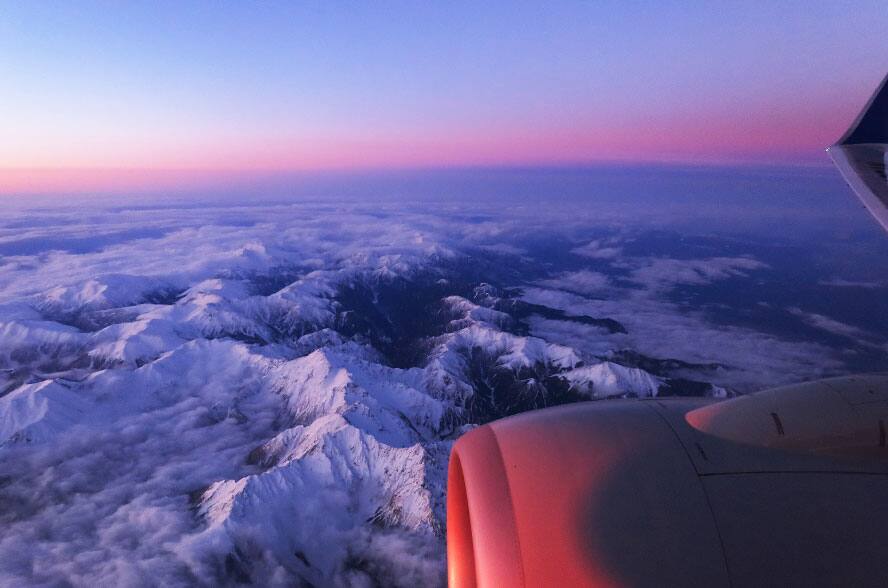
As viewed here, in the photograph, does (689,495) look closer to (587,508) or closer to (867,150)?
(587,508)

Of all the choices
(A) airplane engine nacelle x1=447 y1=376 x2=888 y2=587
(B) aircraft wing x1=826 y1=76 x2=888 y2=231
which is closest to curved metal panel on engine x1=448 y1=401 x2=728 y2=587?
(A) airplane engine nacelle x1=447 y1=376 x2=888 y2=587

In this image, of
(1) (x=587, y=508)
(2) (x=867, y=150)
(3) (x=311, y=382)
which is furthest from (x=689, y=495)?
(3) (x=311, y=382)

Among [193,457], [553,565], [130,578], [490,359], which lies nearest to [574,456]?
[553,565]

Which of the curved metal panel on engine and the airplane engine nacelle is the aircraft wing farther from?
the curved metal panel on engine

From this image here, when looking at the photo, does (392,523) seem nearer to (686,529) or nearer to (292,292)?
(686,529)

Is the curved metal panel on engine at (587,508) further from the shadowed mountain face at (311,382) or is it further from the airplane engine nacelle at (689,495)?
the shadowed mountain face at (311,382)
